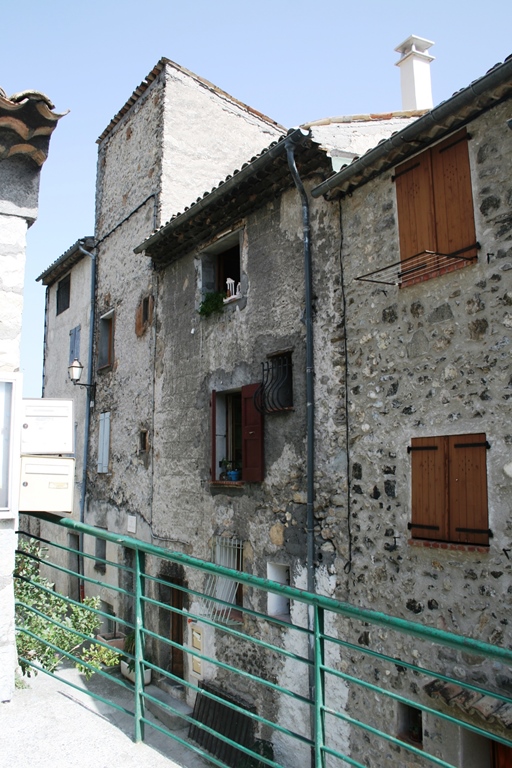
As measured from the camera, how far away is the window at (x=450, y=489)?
20.6 ft

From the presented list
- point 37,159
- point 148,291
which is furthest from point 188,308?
point 37,159

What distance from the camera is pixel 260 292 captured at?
9.78m

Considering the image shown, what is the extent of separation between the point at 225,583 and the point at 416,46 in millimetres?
10670

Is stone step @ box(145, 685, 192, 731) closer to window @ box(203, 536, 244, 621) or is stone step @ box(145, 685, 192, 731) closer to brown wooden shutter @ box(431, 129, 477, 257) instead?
window @ box(203, 536, 244, 621)

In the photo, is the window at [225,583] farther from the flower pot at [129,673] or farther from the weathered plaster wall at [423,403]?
the flower pot at [129,673]

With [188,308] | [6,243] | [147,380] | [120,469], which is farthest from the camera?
[120,469]

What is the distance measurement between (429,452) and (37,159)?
16.0 ft

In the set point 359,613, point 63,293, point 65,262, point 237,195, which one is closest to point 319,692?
point 359,613

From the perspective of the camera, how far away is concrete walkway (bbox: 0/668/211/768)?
2.92 metres

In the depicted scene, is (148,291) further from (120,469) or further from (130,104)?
(130,104)

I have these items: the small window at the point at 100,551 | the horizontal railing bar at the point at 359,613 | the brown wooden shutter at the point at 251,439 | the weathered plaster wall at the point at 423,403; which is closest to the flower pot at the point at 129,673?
the small window at the point at 100,551

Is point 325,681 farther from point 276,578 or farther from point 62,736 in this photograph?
point 62,736

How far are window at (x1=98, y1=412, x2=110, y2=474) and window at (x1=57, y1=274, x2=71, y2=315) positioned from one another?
16.3 ft

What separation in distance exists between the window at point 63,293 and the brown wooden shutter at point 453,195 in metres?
13.4
